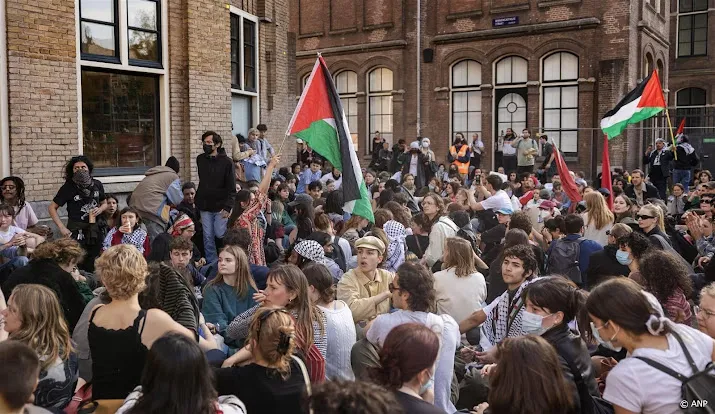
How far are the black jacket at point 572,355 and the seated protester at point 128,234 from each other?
17.7ft

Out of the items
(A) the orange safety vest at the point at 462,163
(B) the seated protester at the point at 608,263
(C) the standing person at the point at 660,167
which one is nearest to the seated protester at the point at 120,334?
(B) the seated protester at the point at 608,263

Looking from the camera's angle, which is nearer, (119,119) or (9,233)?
(9,233)

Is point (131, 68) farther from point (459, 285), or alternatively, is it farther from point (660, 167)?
point (660, 167)

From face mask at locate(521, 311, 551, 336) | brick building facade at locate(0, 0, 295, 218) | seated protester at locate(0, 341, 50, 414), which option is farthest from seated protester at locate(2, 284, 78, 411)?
brick building facade at locate(0, 0, 295, 218)

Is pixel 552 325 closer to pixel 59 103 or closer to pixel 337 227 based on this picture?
pixel 337 227

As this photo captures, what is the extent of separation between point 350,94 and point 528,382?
86.2 feet

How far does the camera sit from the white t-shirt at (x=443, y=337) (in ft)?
13.8

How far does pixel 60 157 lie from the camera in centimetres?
992

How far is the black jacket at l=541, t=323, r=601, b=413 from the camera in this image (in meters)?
3.43

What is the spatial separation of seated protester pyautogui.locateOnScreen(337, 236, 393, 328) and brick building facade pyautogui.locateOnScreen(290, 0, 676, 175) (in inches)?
745

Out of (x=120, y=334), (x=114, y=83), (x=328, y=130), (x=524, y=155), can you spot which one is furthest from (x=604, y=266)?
(x=524, y=155)

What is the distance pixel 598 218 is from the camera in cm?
854

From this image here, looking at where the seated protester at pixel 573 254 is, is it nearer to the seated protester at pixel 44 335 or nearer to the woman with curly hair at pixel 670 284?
the woman with curly hair at pixel 670 284

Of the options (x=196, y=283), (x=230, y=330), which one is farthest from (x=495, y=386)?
(x=196, y=283)
